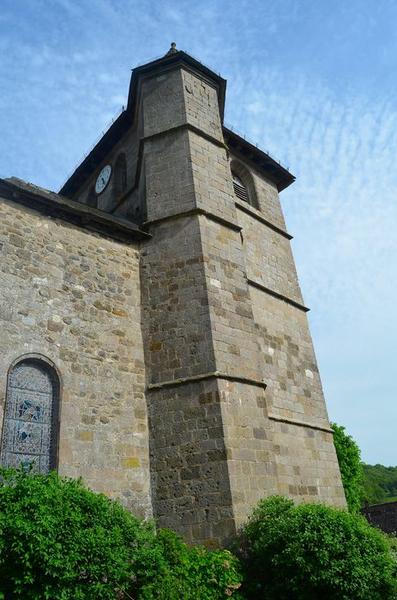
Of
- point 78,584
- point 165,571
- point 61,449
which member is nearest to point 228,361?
point 61,449

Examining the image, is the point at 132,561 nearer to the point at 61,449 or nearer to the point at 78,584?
the point at 78,584

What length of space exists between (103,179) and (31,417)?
845 centimetres

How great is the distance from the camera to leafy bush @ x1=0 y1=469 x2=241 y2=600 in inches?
198

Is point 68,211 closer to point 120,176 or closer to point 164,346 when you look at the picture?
point 164,346

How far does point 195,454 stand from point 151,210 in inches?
192

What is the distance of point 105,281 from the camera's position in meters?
9.38

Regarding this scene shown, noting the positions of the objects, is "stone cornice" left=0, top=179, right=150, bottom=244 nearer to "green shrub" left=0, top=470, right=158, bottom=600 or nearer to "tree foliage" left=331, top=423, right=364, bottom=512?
"green shrub" left=0, top=470, right=158, bottom=600

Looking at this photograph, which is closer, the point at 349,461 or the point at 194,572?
the point at 194,572

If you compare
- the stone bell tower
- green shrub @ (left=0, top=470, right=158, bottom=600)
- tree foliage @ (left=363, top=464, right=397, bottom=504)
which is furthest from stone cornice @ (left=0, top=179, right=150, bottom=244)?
tree foliage @ (left=363, top=464, right=397, bottom=504)

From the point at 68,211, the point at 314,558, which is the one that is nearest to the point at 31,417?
the point at 68,211

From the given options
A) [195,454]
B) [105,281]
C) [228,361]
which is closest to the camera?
[195,454]

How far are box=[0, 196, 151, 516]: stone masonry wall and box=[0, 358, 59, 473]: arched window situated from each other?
155mm

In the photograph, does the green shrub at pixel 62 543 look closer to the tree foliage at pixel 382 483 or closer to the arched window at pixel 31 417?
the arched window at pixel 31 417

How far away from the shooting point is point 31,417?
7.51 m
